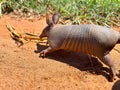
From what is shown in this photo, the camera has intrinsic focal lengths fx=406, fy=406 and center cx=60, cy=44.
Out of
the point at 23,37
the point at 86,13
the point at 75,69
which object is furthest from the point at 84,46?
the point at 86,13

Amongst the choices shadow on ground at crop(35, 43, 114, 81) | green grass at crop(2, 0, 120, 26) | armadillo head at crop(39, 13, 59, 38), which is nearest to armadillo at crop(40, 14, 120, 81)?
armadillo head at crop(39, 13, 59, 38)

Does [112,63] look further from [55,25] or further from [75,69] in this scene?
[55,25]

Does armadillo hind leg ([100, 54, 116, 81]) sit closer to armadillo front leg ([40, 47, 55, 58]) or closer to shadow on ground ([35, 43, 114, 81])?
shadow on ground ([35, 43, 114, 81])

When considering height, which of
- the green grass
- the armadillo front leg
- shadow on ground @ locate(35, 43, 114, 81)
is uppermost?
the green grass

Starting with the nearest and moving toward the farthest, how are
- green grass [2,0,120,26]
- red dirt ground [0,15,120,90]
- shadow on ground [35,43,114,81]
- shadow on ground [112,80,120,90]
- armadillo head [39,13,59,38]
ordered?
red dirt ground [0,15,120,90], shadow on ground [112,80,120,90], shadow on ground [35,43,114,81], armadillo head [39,13,59,38], green grass [2,0,120,26]

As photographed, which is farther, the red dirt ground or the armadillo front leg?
the armadillo front leg

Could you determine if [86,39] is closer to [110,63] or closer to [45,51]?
[110,63]

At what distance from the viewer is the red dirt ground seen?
4.04 meters

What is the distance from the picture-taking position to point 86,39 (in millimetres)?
4371

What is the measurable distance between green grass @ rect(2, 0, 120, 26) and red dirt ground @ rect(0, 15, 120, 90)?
743 millimetres

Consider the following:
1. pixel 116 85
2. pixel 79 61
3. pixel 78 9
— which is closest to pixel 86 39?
pixel 79 61

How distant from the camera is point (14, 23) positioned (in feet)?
16.7

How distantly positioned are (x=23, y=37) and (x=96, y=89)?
3.96ft

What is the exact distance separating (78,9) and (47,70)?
1623 millimetres
